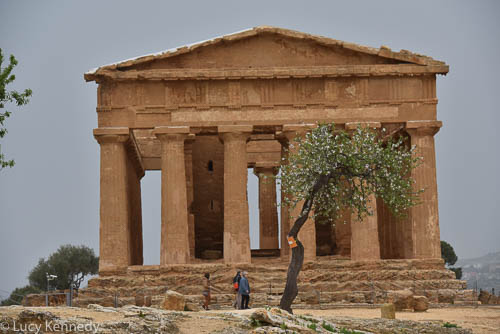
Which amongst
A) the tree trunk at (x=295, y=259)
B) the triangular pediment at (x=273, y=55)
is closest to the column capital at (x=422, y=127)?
the triangular pediment at (x=273, y=55)

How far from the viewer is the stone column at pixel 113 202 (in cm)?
4303

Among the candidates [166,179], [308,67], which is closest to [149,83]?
[166,179]

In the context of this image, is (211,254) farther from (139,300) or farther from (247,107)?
(139,300)

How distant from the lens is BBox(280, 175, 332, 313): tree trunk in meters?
32.0

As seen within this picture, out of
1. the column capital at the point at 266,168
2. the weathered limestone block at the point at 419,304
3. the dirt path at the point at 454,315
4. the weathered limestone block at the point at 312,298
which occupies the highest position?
the column capital at the point at 266,168

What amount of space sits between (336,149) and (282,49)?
12.1m

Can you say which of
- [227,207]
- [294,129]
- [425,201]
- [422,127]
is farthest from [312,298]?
[422,127]

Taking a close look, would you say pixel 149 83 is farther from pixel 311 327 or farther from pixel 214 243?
pixel 311 327

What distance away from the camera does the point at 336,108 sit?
44.5m

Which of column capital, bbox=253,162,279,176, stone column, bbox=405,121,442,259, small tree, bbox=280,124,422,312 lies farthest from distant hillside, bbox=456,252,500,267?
small tree, bbox=280,124,422,312

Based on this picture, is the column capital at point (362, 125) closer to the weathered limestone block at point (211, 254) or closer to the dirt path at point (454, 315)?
the dirt path at point (454, 315)

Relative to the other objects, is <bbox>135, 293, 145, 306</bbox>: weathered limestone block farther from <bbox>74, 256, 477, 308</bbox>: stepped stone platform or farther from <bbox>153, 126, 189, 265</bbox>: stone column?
<bbox>153, 126, 189, 265</bbox>: stone column

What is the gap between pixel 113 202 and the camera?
A: 1719 inches

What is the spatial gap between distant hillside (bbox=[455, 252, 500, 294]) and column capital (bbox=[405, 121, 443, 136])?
73836mm
